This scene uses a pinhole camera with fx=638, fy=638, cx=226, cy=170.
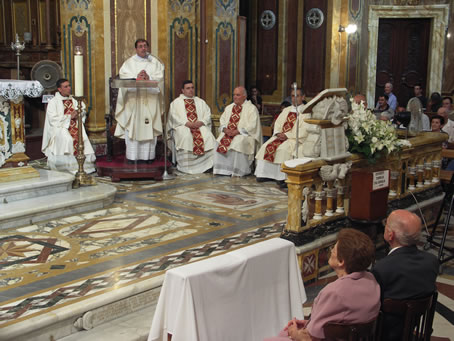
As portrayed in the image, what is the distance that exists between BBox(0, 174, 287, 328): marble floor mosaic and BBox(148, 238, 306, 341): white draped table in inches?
48.6

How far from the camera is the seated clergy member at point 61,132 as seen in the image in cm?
854

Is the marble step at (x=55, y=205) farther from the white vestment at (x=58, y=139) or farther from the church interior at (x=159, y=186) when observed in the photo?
the white vestment at (x=58, y=139)

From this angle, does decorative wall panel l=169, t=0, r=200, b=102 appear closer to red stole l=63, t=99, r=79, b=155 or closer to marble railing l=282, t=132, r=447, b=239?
red stole l=63, t=99, r=79, b=155

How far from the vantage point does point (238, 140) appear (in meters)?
8.86

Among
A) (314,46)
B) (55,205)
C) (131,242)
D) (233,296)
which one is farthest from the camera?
(314,46)

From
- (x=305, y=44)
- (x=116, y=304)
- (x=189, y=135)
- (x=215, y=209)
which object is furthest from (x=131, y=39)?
(x=116, y=304)

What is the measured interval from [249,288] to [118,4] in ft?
22.5

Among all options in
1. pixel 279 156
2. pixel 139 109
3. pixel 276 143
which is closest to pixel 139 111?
pixel 139 109

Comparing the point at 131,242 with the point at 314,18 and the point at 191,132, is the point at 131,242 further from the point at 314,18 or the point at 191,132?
the point at 314,18

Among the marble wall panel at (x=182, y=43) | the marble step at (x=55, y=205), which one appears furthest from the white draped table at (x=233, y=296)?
the marble wall panel at (x=182, y=43)

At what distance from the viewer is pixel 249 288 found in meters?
3.53

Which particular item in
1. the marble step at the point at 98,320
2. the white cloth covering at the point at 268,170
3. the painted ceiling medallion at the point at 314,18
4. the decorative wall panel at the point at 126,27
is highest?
the painted ceiling medallion at the point at 314,18

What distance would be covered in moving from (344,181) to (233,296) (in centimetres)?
262

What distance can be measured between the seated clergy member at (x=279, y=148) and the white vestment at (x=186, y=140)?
0.94 m
